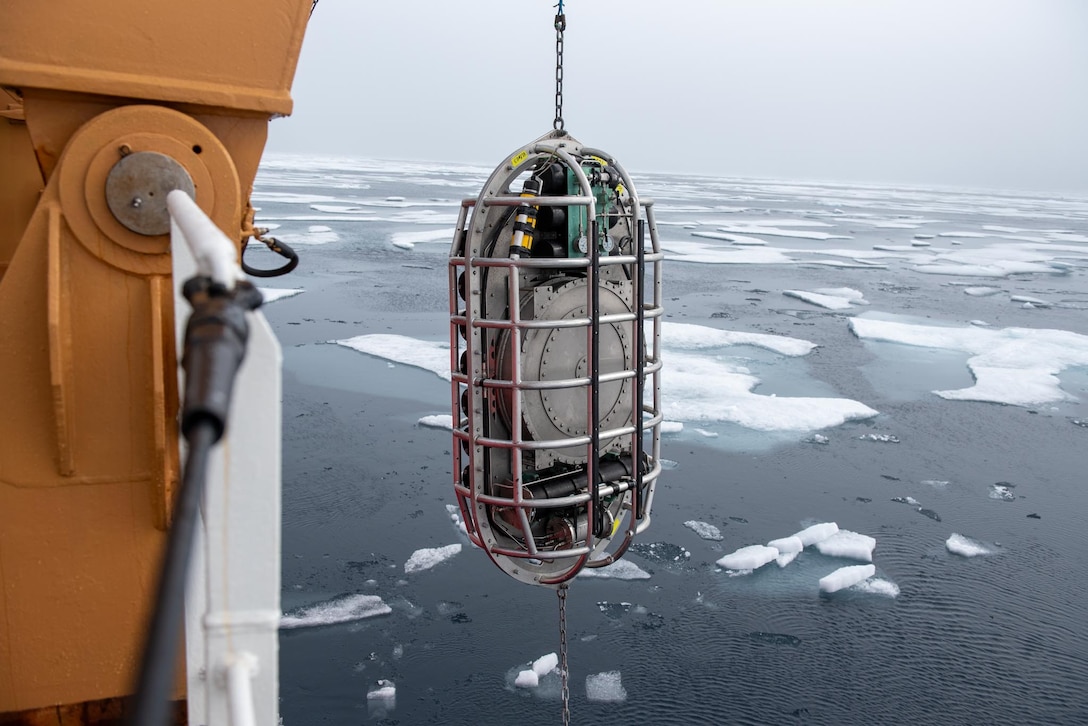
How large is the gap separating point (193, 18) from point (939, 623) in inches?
173

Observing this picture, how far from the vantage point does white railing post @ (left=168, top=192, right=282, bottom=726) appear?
92 cm

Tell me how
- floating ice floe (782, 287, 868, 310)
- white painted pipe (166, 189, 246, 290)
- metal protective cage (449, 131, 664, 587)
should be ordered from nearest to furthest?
white painted pipe (166, 189, 246, 290) → metal protective cage (449, 131, 664, 587) → floating ice floe (782, 287, 868, 310)

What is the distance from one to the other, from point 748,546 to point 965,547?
1339mm

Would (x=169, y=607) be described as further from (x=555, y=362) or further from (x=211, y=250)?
(x=555, y=362)

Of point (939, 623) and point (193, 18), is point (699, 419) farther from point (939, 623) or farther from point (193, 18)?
point (193, 18)

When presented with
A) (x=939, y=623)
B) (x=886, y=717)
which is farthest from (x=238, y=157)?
(x=939, y=623)

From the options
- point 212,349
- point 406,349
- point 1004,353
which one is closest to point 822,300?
point 1004,353

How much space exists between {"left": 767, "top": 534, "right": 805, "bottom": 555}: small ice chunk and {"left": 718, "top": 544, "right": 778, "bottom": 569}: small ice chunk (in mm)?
68

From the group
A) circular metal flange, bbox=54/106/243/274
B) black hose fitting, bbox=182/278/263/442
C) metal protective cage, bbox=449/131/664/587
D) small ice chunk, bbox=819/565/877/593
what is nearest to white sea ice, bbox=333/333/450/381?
small ice chunk, bbox=819/565/877/593

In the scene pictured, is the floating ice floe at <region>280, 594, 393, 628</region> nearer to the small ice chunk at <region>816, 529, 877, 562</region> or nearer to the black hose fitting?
the small ice chunk at <region>816, 529, 877, 562</region>

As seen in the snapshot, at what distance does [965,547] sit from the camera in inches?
209

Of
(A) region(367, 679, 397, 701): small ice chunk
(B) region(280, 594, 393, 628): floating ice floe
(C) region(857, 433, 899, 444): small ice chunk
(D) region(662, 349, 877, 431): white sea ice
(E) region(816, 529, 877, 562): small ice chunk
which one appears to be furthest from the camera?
(D) region(662, 349, 877, 431): white sea ice

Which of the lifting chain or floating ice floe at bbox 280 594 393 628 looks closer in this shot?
the lifting chain

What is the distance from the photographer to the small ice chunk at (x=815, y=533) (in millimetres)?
5293
